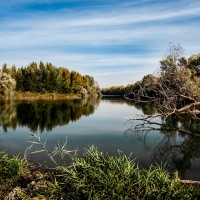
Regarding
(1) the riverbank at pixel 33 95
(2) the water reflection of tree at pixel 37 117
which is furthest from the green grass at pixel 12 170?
(1) the riverbank at pixel 33 95

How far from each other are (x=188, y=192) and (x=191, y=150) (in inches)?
392

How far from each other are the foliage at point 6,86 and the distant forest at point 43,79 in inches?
543

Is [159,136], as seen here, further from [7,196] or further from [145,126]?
[7,196]

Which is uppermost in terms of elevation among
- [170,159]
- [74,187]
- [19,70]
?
[19,70]

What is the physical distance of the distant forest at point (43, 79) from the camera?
284ft

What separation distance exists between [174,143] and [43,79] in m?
74.1

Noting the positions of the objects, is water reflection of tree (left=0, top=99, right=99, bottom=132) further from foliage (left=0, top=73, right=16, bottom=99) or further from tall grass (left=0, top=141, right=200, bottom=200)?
foliage (left=0, top=73, right=16, bottom=99)

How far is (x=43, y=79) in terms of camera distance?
89.3 m

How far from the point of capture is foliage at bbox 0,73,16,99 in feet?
225

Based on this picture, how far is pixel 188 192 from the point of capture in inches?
282

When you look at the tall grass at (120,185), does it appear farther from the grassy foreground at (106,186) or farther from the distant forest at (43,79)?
the distant forest at (43,79)

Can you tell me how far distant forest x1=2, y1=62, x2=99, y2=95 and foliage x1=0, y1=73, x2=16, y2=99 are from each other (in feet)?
45.2

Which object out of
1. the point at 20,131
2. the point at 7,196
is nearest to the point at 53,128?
the point at 20,131

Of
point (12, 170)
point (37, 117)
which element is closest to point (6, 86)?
point (37, 117)
